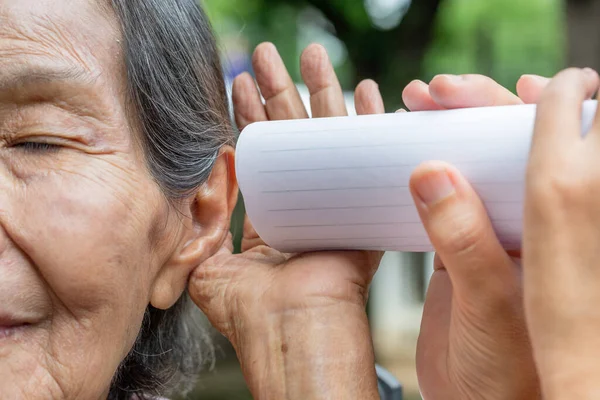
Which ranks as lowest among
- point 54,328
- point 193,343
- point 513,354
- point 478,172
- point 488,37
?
point 488,37

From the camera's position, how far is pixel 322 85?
7.55ft

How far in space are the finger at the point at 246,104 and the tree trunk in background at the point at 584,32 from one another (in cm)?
323

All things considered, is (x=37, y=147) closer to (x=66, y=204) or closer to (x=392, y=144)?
(x=66, y=204)

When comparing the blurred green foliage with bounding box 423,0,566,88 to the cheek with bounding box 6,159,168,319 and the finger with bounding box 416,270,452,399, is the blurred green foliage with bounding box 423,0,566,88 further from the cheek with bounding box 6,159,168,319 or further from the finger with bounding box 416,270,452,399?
the cheek with bounding box 6,159,168,319

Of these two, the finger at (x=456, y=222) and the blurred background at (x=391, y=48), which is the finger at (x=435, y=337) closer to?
the finger at (x=456, y=222)

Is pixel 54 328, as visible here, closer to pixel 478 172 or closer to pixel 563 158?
pixel 478 172

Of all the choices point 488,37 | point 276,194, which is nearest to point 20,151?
point 276,194

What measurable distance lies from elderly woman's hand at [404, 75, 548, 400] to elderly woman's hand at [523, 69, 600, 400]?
17 cm

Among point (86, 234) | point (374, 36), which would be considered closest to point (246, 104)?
point (86, 234)

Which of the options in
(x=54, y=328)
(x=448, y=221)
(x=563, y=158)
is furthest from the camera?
(x=54, y=328)

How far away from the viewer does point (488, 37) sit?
Result: 11938 millimetres

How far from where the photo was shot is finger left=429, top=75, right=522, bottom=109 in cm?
152

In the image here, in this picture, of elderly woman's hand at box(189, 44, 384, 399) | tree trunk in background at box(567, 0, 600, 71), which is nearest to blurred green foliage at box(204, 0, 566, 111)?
tree trunk in background at box(567, 0, 600, 71)

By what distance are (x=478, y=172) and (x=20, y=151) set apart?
1.04 meters
